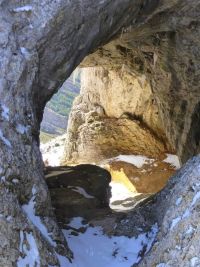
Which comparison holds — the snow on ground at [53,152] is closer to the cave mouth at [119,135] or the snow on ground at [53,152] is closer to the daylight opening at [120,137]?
the daylight opening at [120,137]

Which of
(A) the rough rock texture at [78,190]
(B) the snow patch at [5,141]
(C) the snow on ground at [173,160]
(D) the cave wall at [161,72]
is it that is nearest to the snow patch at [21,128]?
(B) the snow patch at [5,141]

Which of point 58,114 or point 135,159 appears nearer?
point 135,159

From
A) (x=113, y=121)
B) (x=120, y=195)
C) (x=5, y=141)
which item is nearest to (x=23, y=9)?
(x=5, y=141)

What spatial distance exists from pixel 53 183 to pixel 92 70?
743 centimetres

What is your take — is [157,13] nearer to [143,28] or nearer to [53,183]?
[143,28]

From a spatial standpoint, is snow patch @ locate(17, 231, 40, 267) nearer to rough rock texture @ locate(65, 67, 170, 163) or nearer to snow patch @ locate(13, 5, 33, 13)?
snow patch @ locate(13, 5, 33, 13)

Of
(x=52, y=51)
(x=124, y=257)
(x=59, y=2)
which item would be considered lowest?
(x=124, y=257)

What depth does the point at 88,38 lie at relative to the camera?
236 inches

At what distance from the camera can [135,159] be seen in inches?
524

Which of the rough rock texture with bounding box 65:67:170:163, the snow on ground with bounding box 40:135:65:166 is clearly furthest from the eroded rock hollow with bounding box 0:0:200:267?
the snow on ground with bounding box 40:135:65:166

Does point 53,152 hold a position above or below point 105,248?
below

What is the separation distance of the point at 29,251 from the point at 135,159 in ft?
31.5

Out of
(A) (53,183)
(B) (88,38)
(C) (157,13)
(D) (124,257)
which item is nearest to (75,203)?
(A) (53,183)

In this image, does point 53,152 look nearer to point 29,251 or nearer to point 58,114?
point 58,114
